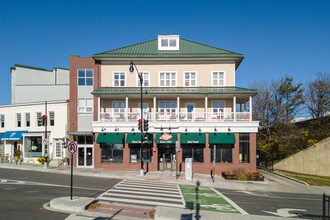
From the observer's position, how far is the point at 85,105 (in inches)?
1089

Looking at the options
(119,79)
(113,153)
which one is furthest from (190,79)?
(113,153)

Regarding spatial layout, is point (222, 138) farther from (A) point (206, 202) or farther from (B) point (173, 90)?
(A) point (206, 202)

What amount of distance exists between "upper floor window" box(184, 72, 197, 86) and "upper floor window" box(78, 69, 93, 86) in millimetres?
10703

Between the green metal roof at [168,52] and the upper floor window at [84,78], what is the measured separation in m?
2.17

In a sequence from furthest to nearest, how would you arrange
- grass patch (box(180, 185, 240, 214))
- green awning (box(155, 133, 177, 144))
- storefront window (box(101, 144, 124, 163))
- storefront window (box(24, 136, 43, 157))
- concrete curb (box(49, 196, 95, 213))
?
storefront window (box(24, 136, 43, 157)), storefront window (box(101, 144, 124, 163)), green awning (box(155, 133, 177, 144)), grass patch (box(180, 185, 240, 214)), concrete curb (box(49, 196, 95, 213))

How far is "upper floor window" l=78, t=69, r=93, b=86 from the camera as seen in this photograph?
90.6 ft

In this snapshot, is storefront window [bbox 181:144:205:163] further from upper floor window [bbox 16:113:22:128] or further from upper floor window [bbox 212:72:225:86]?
upper floor window [bbox 16:113:22:128]

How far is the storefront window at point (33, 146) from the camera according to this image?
3014cm

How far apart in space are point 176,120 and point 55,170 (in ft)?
42.4

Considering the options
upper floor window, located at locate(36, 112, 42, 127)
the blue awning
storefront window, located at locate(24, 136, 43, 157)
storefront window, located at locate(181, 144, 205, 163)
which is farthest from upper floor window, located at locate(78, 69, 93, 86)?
storefront window, located at locate(181, 144, 205, 163)

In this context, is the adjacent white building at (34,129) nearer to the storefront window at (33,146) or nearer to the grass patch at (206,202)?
the storefront window at (33,146)

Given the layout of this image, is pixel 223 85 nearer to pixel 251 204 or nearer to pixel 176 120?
pixel 176 120

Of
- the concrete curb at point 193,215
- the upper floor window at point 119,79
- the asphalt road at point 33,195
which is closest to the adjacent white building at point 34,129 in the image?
the upper floor window at point 119,79

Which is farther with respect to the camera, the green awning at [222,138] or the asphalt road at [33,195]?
the green awning at [222,138]
